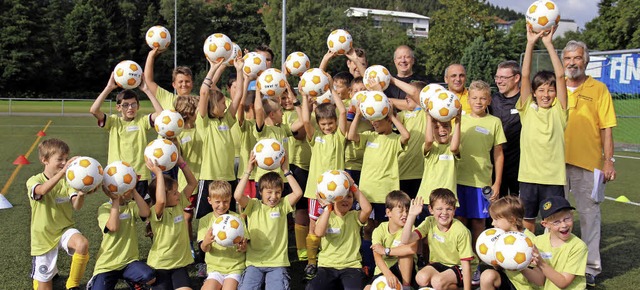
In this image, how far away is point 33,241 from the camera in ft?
17.6

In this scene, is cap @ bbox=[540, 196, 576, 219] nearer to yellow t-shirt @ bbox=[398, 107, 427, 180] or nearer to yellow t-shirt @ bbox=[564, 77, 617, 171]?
yellow t-shirt @ bbox=[564, 77, 617, 171]

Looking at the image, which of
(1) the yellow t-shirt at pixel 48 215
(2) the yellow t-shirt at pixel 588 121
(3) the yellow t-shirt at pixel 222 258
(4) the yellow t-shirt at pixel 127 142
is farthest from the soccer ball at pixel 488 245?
(4) the yellow t-shirt at pixel 127 142

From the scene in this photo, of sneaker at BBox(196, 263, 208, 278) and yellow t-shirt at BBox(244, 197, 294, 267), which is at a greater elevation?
yellow t-shirt at BBox(244, 197, 294, 267)

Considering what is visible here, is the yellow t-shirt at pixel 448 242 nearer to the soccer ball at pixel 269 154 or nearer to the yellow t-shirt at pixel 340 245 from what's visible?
the yellow t-shirt at pixel 340 245

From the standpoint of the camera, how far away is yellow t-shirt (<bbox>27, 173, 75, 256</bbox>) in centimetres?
533

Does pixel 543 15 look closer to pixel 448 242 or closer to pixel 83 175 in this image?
pixel 448 242

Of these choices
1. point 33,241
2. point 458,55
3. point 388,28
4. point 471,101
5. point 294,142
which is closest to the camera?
point 33,241

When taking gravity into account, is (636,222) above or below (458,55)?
below

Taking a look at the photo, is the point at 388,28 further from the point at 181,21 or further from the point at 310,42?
the point at 181,21

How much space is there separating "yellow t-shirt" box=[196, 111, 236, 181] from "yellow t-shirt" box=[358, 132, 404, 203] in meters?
1.52

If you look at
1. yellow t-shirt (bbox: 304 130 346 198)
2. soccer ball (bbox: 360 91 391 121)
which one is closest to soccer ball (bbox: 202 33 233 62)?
yellow t-shirt (bbox: 304 130 346 198)

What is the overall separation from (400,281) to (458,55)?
50.1 metres

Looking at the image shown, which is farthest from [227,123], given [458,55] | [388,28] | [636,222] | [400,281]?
[388,28]

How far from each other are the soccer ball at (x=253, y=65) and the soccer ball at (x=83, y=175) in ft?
6.98
